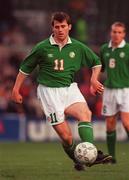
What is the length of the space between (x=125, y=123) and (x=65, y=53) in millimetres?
2684

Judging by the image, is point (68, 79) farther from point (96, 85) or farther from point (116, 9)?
point (116, 9)

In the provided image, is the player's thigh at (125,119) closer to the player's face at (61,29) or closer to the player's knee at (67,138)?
the player's knee at (67,138)

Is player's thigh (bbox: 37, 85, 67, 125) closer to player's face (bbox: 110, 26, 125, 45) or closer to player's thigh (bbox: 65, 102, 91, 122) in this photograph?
player's thigh (bbox: 65, 102, 91, 122)

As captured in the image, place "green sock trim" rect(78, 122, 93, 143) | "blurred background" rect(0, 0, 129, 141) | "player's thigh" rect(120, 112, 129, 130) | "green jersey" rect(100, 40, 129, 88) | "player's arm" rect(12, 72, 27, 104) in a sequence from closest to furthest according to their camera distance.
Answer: "green sock trim" rect(78, 122, 93, 143) → "player's arm" rect(12, 72, 27, 104) → "player's thigh" rect(120, 112, 129, 130) → "green jersey" rect(100, 40, 129, 88) → "blurred background" rect(0, 0, 129, 141)

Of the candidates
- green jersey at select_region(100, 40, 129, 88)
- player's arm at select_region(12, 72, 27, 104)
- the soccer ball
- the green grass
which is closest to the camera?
the soccer ball

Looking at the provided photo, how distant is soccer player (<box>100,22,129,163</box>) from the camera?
44.1 feet

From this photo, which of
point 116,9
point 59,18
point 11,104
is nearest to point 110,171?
A: point 59,18

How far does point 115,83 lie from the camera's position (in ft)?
44.1

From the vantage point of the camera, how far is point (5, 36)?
908 inches

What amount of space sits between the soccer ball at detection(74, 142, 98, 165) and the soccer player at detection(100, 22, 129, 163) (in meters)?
2.98

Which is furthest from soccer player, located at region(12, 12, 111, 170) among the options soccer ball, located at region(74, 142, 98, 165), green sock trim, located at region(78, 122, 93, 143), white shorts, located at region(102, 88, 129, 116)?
white shorts, located at region(102, 88, 129, 116)

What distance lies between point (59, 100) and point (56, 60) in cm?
58

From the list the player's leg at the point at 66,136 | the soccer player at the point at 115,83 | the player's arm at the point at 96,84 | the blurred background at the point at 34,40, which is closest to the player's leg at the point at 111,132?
the soccer player at the point at 115,83

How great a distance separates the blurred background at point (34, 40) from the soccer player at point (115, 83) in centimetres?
741
